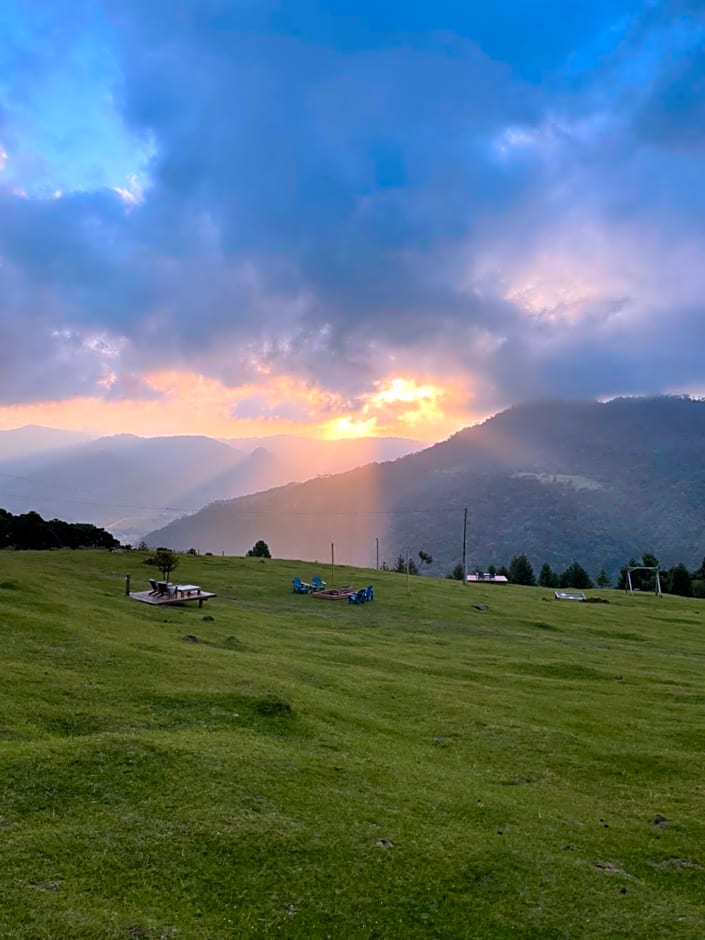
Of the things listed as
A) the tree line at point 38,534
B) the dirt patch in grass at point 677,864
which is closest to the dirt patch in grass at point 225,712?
the dirt patch in grass at point 677,864

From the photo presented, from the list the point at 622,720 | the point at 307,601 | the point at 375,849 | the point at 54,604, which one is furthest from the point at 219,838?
the point at 307,601

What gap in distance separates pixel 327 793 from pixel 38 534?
7110 cm

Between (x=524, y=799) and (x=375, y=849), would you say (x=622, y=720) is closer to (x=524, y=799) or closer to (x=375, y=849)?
(x=524, y=799)

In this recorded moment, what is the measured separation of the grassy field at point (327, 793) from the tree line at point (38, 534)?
51.2 m

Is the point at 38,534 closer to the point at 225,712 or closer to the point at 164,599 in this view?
the point at 164,599

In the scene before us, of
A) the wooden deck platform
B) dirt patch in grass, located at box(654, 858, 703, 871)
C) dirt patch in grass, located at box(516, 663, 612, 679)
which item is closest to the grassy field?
dirt patch in grass, located at box(654, 858, 703, 871)

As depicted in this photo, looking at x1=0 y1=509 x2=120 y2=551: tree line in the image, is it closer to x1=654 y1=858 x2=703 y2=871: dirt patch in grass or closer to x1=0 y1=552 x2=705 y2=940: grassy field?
x1=0 y1=552 x2=705 y2=940: grassy field

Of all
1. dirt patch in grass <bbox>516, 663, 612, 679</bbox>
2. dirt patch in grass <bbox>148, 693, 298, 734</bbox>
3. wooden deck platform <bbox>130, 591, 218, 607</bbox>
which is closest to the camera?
dirt patch in grass <bbox>148, 693, 298, 734</bbox>

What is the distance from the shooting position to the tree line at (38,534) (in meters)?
71.9

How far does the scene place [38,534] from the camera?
7344 centimetres

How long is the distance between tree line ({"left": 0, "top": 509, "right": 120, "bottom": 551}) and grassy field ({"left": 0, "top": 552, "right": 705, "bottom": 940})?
5125 centimetres

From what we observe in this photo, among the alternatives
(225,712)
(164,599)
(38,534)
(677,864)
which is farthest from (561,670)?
(38,534)

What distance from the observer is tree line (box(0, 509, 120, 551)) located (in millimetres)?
71938

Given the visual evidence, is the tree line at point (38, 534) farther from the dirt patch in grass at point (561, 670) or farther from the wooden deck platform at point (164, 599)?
the dirt patch in grass at point (561, 670)
